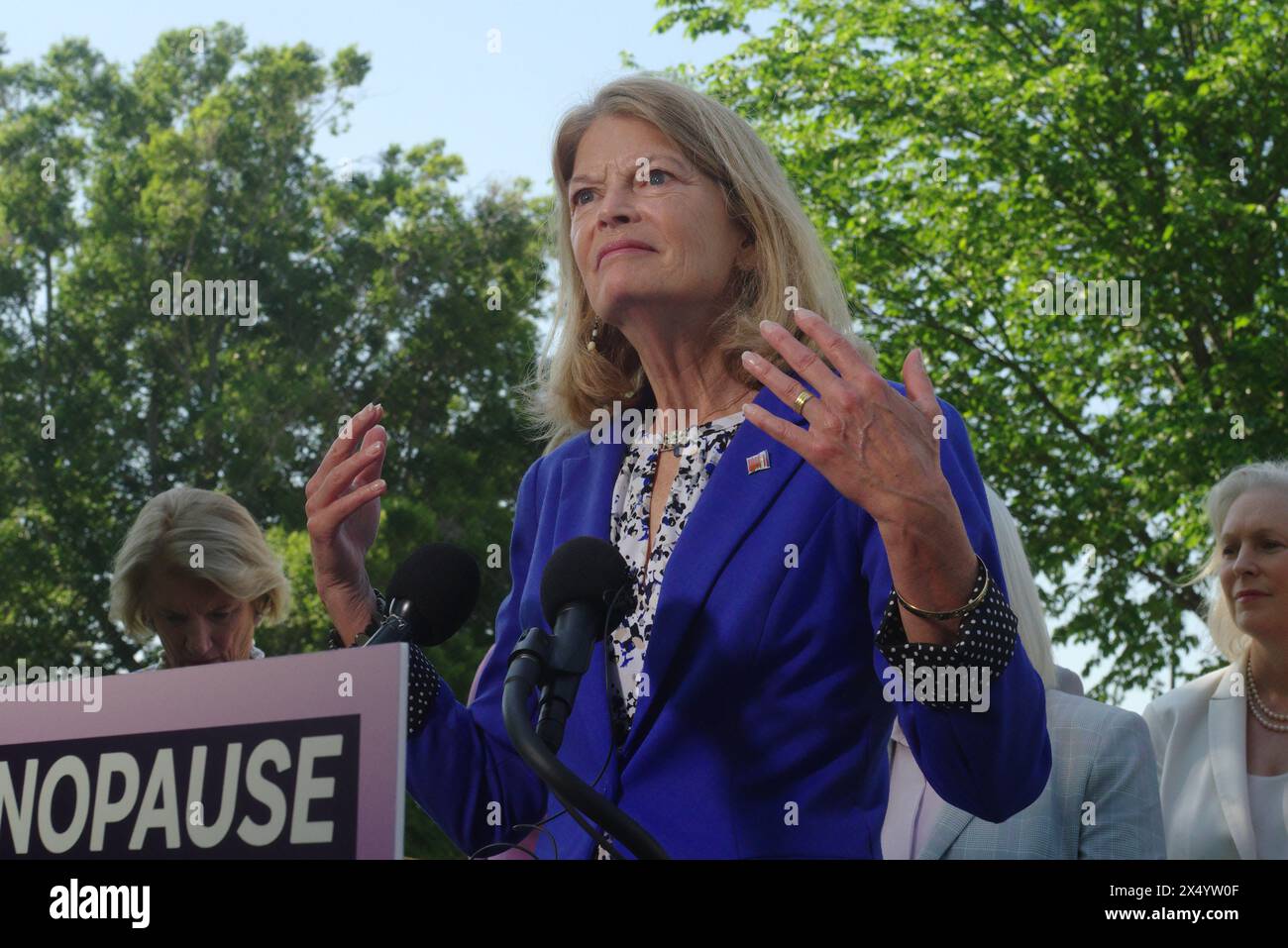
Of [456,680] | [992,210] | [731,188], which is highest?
[992,210]

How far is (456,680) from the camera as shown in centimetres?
1939

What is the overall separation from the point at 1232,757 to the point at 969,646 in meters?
3.45

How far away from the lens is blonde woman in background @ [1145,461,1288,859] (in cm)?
484

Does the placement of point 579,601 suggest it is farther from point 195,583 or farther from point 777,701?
point 195,583

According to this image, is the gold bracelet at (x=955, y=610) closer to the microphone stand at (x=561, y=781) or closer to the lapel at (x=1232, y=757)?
the microphone stand at (x=561, y=781)

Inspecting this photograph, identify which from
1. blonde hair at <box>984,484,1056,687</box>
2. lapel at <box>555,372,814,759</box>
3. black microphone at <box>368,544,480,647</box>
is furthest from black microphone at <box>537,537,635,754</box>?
blonde hair at <box>984,484,1056,687</box>

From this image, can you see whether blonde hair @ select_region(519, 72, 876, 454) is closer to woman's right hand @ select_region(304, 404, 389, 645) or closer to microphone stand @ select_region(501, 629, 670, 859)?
woman's right hand @ select_region(304, 404, 389, 645)

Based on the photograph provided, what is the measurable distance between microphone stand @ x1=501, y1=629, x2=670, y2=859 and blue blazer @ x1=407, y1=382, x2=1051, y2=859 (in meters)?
0.41

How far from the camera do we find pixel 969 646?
6.32 ft

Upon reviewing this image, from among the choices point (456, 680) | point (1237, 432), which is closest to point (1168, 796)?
point (1237, 432)

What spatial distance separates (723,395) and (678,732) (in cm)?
71

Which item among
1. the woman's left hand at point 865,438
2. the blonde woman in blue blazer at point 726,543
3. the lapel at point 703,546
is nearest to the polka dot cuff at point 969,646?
the blonde woman in blue blazer at point 726,543

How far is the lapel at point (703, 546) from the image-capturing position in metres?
2.23
